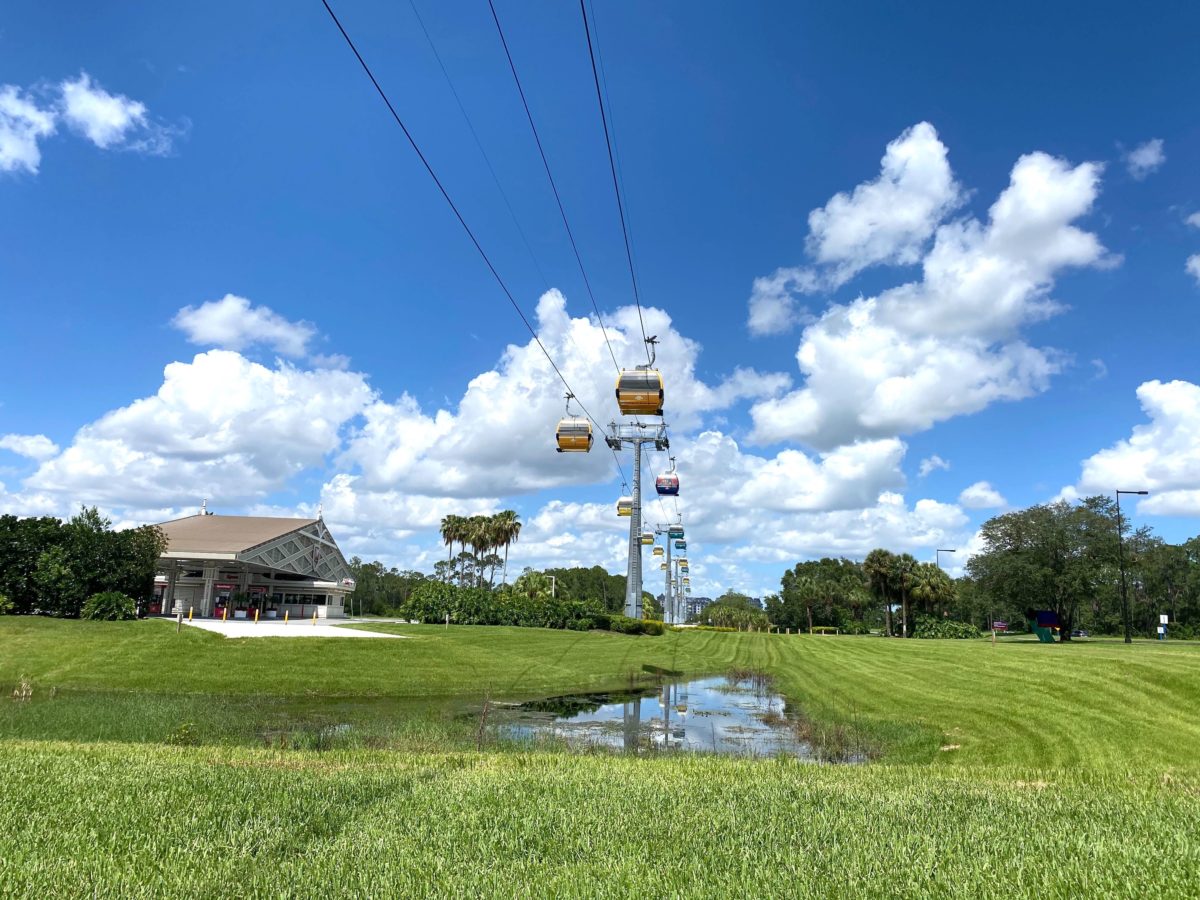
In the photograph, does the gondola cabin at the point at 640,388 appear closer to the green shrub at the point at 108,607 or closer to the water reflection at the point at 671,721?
the water reflection at the point at 671,721

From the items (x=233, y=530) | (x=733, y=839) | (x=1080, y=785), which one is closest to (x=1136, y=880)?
(x=733, y=839)

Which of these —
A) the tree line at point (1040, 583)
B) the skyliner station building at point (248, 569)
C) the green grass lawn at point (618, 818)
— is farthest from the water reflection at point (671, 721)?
the tree line at point (1040, 583)

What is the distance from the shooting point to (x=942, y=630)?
228ft

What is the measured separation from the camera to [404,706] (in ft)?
65.6

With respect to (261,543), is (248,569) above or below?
below

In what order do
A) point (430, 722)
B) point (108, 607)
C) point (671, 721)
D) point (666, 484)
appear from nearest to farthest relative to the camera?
point (430, 722)
point (671, 721)
point (108, 607)
point (666, 484)

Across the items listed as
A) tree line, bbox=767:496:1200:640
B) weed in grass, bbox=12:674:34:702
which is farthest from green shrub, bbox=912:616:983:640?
weed in grass, bbox=12:674:34:702

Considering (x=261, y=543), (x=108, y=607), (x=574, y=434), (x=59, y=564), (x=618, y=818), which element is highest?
(x=574, y=434)

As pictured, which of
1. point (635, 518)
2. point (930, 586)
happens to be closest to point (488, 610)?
point (635, 518)

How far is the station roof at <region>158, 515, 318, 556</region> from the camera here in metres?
46.8

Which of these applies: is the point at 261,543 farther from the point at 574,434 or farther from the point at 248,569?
the point at 574,434

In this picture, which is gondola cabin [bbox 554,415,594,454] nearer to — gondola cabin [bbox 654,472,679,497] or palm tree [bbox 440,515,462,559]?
gondola cabin [bbox 654,472,679,497]

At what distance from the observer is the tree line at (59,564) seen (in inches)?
1377

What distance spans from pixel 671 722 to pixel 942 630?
198 ft
